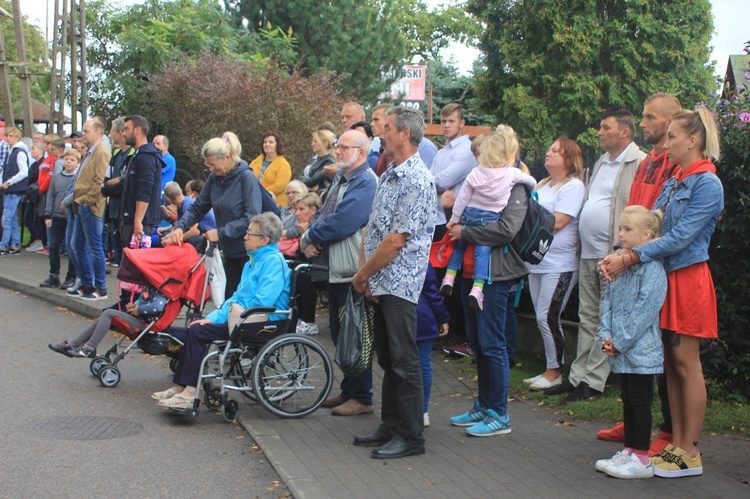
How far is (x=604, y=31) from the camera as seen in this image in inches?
1732

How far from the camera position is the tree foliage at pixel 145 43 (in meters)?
23.4

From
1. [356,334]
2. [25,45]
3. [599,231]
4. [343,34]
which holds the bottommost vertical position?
[356,334]

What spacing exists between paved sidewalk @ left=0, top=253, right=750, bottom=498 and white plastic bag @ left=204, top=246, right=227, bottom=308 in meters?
0.99

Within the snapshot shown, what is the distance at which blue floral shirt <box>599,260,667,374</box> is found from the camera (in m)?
5.44

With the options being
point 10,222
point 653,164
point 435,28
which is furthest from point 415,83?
point 435,28

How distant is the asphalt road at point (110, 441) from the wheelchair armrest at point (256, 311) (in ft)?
2.70

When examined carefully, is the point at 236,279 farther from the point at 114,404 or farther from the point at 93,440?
the point at 93,440

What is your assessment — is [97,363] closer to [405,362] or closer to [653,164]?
[405,362]

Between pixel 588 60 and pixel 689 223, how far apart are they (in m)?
40.0

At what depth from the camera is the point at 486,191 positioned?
259 inches

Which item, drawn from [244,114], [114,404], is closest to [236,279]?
[114,404]

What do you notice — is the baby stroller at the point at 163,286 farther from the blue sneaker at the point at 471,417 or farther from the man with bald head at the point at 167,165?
the man with bald head at the point at 167,165

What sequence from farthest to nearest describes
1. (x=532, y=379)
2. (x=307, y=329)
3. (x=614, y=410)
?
(x=307, y=329) < (x=532, y=379) < (x=614, y=410)

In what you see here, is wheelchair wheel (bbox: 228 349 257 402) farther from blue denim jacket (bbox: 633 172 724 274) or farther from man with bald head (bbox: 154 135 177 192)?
man with bald head (bbox: 154 135 177 192)
